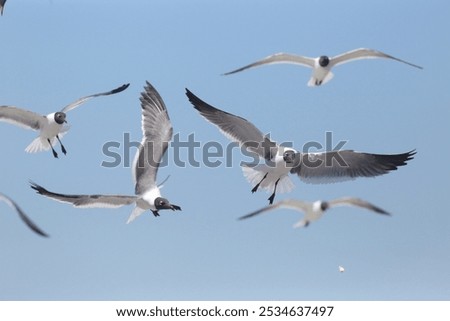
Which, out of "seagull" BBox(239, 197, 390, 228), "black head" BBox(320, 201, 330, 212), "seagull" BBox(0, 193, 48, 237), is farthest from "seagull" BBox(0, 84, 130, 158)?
"black head" BBox(320, 201, 330, 212)

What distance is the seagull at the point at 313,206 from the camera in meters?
4.12

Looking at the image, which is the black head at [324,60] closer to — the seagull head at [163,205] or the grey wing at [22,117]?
the seagull head at [163,205]

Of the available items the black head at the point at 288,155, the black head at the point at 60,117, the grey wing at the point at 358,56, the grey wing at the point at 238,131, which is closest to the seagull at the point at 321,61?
the grey wing at the point at 358,56

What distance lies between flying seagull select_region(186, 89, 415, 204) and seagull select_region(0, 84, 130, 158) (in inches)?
24.3

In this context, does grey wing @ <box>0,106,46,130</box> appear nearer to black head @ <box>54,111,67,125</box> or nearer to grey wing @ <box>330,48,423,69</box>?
black head @ <box>54,111,67,125</box>

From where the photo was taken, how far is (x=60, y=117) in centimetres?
429

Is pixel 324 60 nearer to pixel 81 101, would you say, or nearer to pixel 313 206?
pixel 313 206

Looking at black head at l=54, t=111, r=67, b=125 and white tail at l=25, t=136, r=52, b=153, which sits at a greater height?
black head at l=54, t=111, r=67, b=125

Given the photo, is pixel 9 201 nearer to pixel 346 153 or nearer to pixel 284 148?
pixel 284 148

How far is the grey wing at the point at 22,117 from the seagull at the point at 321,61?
1080mm

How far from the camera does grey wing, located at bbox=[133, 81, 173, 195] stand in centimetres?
424

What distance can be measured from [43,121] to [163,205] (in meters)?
0.84

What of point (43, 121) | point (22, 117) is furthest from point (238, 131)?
point (22, 117)
